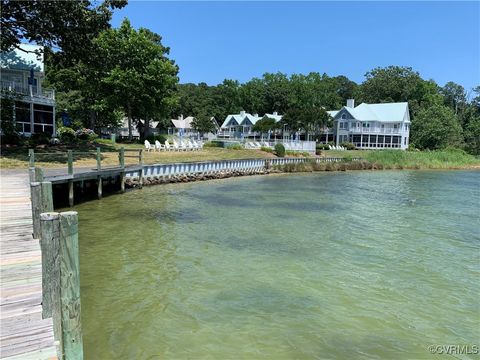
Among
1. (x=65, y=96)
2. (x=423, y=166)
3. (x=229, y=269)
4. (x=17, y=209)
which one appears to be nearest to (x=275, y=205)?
(x=229, y=269)

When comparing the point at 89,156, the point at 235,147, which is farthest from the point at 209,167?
the point at 235,147

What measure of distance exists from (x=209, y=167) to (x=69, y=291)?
27439 mm

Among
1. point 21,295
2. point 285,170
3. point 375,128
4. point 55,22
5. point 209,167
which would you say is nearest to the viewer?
point 21,295

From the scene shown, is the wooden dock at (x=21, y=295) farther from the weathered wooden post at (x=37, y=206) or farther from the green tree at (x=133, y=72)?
the green tree at (x=133, y=72)

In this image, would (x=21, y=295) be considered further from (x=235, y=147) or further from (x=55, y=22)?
(x=235, y=147)

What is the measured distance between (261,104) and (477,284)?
82.9m

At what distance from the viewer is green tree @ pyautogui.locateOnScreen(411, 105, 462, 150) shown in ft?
220

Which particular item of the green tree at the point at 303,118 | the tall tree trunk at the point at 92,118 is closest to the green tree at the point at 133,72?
the tall tree trunk at the point at 92,118

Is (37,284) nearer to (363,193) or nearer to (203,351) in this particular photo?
→ (203,351)

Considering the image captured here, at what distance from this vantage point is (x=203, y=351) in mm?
5992

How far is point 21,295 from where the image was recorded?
5.16 meters

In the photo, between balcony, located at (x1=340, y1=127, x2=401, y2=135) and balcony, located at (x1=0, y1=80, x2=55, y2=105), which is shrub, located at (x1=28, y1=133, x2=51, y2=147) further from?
balcony, located at (x1=340, y1=127, x2=401, y2=135)

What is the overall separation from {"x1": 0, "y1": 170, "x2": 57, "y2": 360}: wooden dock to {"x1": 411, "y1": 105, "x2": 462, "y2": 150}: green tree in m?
69.3

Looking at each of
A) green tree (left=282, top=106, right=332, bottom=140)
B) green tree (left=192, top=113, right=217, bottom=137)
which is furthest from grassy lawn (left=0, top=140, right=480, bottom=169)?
green tree (left=192, top=113, right=217, bottom=137)
